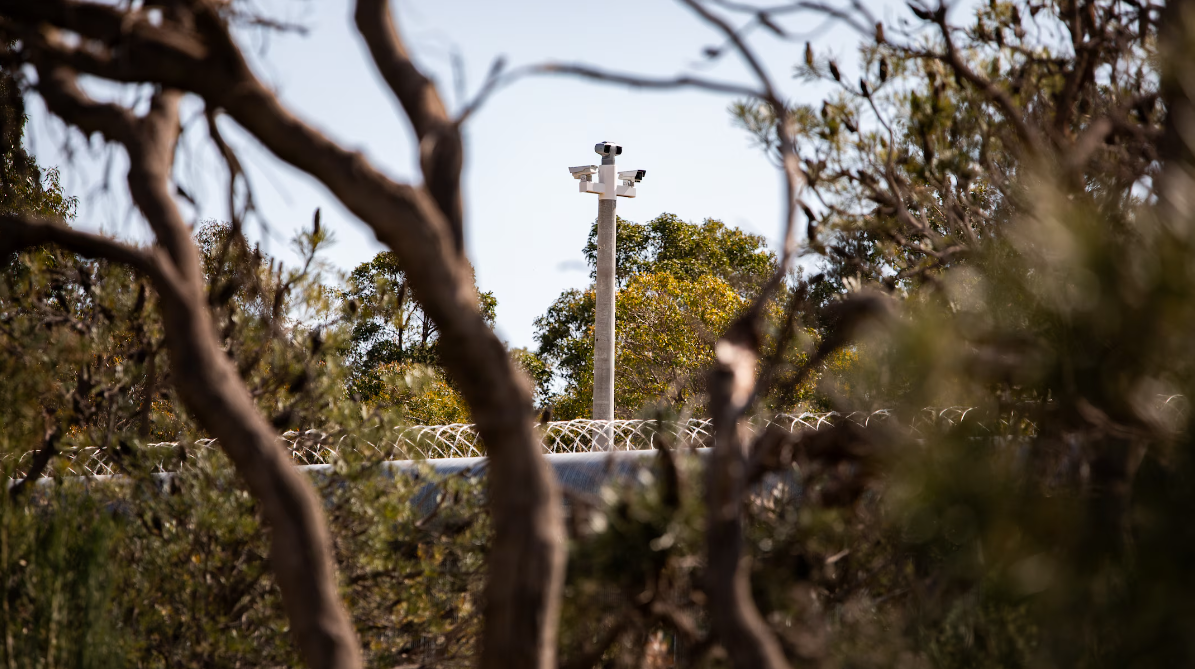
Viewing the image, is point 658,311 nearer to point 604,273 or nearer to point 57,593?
point 604,273

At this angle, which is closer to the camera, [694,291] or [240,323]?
[240,323]

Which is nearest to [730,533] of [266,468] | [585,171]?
[266,468]

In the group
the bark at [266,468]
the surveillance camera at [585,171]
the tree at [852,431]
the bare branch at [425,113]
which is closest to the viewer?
the tree at [852,431]

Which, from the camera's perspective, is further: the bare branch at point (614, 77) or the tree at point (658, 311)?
the tree at point (658, 311)

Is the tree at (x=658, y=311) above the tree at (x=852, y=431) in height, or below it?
above

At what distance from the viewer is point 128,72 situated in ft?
8.86

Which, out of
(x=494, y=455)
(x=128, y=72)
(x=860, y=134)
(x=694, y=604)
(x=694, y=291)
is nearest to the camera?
(x=494, y=455)

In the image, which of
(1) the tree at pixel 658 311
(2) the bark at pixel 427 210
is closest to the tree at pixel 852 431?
(2) the bark at pixel 427 210

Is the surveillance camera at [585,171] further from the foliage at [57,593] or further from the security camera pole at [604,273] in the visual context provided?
the foliage at [57,593]

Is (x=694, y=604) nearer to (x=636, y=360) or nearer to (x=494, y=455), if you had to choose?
(x=494, y=455)

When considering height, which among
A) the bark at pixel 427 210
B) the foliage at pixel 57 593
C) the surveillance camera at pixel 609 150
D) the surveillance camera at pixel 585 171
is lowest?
the foliage at pixel 57 593

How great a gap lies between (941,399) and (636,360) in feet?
71.6

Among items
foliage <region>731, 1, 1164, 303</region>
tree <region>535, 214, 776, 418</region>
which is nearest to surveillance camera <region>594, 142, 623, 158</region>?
tree <region>535, 214, 776, 418</region>

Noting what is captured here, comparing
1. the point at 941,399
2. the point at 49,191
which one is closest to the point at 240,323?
the point at 941,399
